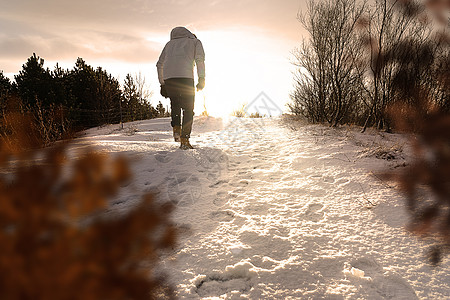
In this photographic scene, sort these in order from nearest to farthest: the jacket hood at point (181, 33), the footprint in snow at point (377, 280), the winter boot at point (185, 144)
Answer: the footprint in snow at point (377, 280)
the winter boot at point (185, 144)
the jacket hood at point (181, 33)

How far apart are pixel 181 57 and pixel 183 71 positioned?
230 mm

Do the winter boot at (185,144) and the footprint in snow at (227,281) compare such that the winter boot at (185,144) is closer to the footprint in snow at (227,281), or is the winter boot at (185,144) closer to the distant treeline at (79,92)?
the footprint in snow at (227,281)

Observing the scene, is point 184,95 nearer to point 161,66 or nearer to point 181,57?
point 181,57

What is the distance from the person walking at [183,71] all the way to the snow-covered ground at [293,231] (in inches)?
42.0

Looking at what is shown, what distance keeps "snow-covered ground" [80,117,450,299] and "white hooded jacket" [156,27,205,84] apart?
5.32 ft

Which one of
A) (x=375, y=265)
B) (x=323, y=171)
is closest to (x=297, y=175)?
(x=323, y=171)

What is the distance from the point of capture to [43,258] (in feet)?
1.60

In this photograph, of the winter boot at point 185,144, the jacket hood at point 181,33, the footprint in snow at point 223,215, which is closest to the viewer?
the footprint in snow at point 223,215

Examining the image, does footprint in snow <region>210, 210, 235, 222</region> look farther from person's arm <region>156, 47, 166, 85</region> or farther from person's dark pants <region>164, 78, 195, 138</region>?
person's arm <region>156, 47, 166, 85</region>

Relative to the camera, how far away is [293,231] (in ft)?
5.29

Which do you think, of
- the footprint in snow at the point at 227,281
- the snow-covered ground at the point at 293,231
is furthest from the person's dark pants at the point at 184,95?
the footprint in snow at the point at 227,281

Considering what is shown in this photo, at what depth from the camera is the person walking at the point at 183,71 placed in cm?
385

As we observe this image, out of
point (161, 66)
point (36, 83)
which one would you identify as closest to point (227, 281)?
point (161, 66)

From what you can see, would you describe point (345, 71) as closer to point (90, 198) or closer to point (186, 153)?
point (186, 153)
